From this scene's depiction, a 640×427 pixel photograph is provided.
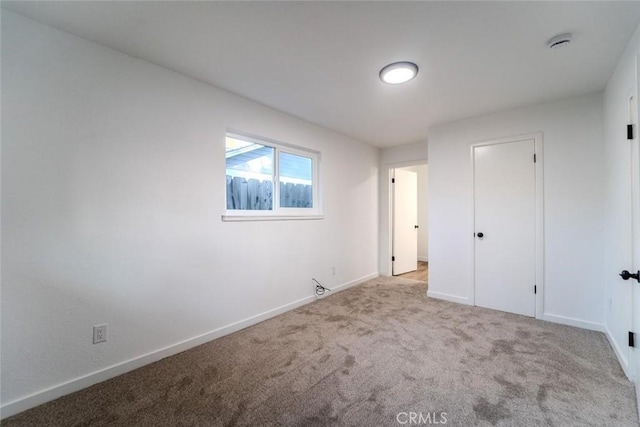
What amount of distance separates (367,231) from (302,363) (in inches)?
112

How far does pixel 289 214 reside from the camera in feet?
10.6

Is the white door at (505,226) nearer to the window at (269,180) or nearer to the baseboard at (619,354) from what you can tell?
the baseboard at (619,354)

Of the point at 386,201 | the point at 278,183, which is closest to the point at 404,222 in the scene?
the point at 386,201

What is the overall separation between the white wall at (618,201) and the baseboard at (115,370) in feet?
9.98

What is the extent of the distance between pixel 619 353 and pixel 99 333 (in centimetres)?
393

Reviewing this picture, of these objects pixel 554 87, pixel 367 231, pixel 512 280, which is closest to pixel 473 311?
pixel 512 280

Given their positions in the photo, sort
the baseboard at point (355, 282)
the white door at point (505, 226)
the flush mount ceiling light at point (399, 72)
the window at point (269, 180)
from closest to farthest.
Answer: the flush mount ceiling light at point (399, 72) < the window at point (269, 180) < the white door at point (505, 226) < the baseboard at point (355, 282)

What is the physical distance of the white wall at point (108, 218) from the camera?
1.58m

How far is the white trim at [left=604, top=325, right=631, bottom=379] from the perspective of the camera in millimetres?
1863

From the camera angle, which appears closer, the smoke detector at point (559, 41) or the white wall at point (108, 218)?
the white wall at point (108, 218)

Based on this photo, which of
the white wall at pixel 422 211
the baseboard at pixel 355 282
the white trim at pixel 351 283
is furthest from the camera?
the white wall at pixel 422 211

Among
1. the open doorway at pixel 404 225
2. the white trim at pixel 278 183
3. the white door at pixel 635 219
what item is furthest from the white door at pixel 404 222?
the white door at pixel 635 219

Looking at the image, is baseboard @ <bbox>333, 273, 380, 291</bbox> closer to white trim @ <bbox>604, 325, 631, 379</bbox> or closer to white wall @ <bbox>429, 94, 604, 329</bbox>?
white wall @ <bbox>429, 94, 604, 329</bbox>

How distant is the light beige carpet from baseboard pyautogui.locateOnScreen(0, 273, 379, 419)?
0.19 feet
